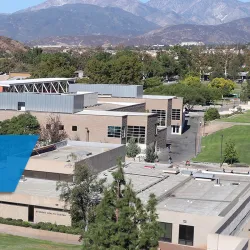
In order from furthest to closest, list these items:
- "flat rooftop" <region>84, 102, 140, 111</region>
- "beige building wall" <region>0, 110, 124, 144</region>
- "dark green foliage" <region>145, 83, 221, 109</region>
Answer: "dark green foliage" <region>145, 83, 221, 109</region> < "flat rooftop" <region>84, 102, 140, 111</region> < "beige building wall" <region>0, 110, 124, 144</region>

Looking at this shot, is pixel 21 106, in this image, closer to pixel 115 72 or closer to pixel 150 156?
pixel 150 156

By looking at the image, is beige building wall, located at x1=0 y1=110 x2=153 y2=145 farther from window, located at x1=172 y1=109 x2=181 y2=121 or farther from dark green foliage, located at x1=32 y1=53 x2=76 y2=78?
dark green foliage, located at x1=32 y1=53 x2=76 y2=78

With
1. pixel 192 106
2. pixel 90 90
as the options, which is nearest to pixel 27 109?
pixel 90 90

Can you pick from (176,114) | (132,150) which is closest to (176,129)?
(176,114)

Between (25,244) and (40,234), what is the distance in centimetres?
224

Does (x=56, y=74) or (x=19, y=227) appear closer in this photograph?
(x=19, y=227)

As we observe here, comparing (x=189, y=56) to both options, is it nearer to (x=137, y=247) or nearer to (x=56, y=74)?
(x=56, y=74)

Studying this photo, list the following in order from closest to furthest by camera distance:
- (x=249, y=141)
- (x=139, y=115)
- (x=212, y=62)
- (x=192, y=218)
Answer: (x=192, y=218) → (x=139, y=115) → (x=249, y=141) → (x=212, y=62)

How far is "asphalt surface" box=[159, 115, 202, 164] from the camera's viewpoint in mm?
52688

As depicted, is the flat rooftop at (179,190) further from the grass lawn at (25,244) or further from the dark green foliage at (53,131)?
the dark green foliage at (53,131)

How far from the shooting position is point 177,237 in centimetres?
2656

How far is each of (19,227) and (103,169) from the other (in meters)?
7.29

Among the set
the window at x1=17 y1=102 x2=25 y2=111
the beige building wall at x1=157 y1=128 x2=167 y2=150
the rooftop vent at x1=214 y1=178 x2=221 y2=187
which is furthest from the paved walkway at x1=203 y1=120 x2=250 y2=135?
the rooftop vent at x1=214 y1=178 x2=221 y2=187

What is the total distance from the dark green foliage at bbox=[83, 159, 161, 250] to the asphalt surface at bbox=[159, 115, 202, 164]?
33136 mm
